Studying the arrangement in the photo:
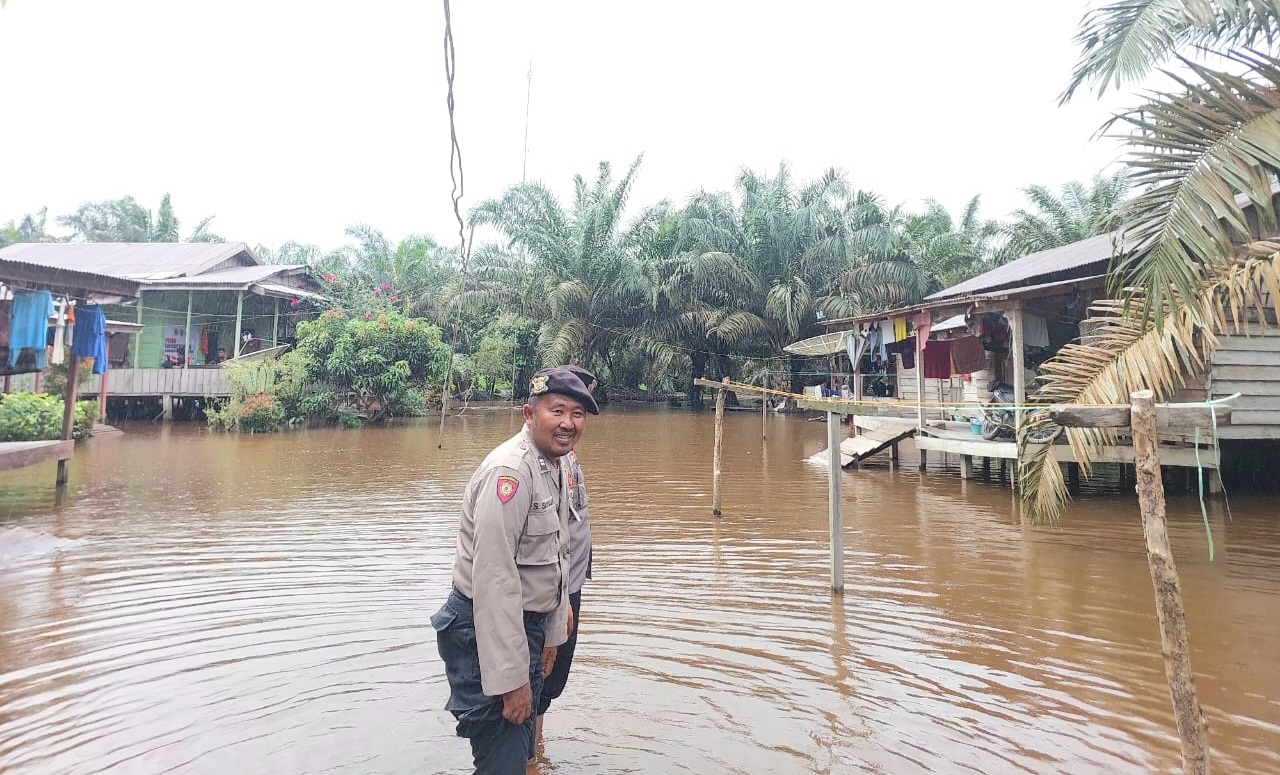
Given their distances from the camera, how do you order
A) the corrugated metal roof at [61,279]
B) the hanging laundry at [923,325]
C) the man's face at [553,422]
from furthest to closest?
the hanging laundry at [923,325] < the corrugated metal roof at [61,279] < the man's face at [553,422]

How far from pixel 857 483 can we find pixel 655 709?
8.82m

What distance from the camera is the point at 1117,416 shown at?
3400 mm

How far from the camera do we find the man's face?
8.24ft

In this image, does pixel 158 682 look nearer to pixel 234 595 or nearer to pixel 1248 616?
pixel 234 595

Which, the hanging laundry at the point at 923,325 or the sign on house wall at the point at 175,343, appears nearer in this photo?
the hanging laundry at the point at 923,325

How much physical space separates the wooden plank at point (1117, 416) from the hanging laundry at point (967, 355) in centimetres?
1048

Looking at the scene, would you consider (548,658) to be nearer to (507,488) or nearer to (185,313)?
(507,488)

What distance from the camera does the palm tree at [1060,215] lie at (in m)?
27.2

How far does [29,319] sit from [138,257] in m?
17.5

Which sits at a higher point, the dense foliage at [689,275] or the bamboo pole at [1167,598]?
the dense foliage at [689,275]

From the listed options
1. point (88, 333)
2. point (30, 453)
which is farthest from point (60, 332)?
point (30, 453)

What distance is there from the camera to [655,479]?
11.8 metres

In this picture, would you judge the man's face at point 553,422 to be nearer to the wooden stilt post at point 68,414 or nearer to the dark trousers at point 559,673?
the dark trousers at point 559,673

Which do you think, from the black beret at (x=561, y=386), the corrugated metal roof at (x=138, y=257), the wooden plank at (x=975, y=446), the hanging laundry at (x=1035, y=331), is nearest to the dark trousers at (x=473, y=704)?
the black beret at (x=561, y=386)
